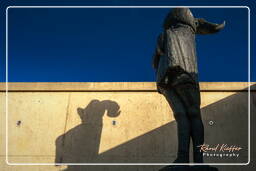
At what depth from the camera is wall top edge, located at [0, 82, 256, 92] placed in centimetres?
711

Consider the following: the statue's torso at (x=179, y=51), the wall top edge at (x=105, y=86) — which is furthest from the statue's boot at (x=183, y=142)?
the wall top edge at (x=105, y=86)

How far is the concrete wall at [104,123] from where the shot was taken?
22.1 ft

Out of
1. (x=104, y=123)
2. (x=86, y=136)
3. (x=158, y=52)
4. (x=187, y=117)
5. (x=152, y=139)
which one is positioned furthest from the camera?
(x=104, y=123)

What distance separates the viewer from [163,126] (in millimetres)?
6898

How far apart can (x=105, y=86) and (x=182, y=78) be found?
3.45 metres

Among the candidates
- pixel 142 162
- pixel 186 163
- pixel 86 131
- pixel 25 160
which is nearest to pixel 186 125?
pixel 186 163

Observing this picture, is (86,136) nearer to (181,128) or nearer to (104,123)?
(104,123)

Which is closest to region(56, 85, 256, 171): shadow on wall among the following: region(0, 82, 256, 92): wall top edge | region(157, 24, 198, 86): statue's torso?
region(0, 82, 256, 92): wall top edge

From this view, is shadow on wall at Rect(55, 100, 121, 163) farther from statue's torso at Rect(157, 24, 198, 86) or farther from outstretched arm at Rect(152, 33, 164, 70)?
statue's torso at Rect(157, 24, 198, 86)

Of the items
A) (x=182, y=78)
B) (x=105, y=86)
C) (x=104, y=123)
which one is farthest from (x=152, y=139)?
(x=182, y=78)

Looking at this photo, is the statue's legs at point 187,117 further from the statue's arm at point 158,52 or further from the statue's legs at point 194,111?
the statue's arm at point 158,52

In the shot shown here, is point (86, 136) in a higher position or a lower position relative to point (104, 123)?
lower

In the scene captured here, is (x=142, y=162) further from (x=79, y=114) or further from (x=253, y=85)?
(x=253, y=85)

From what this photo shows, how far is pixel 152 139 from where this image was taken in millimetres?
6809
